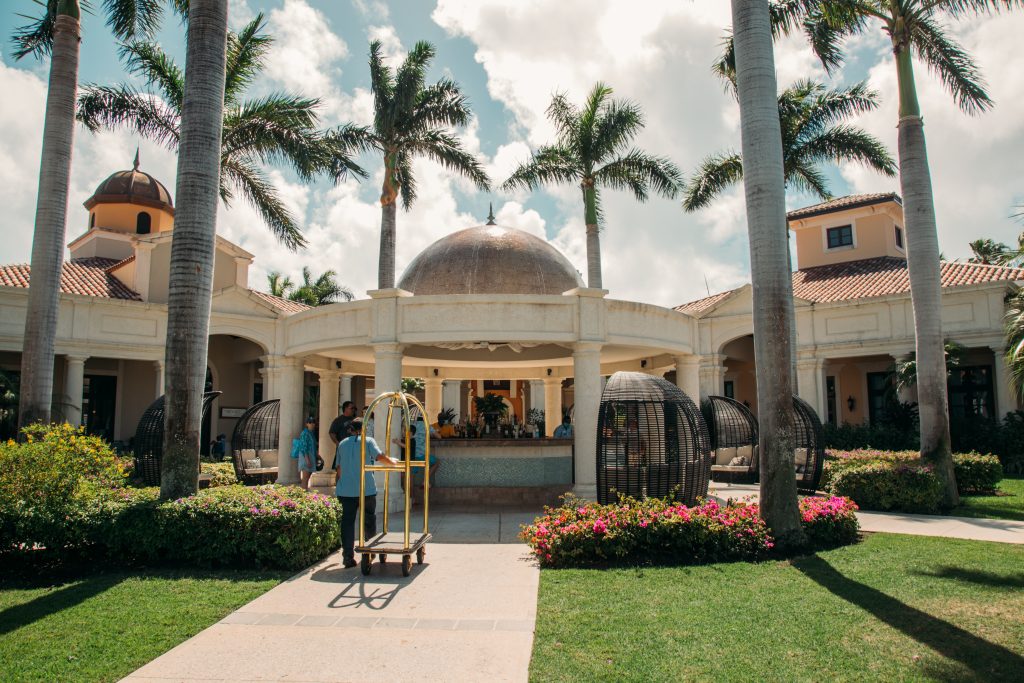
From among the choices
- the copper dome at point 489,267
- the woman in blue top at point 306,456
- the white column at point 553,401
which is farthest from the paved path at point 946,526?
the white column at point 553,401

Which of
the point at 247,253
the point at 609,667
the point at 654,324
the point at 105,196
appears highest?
the point at 105,196

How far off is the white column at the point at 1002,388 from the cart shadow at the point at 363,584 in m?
22.3

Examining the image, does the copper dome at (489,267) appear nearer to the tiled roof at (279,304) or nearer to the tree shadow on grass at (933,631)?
the tree shadow on grass at (933,631)

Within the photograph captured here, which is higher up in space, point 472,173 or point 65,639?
point 472,173

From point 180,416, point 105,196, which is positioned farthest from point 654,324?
point 105,196

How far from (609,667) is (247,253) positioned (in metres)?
30.4

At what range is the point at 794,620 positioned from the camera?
659 centimetres

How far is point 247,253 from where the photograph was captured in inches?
1260

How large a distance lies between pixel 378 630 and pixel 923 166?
48.5ft

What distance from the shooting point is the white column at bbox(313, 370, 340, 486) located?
67.2 ft

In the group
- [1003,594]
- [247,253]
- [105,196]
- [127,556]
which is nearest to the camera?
[1003,594]

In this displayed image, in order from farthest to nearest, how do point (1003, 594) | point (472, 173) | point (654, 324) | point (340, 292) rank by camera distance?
point (340, 292), point (472, 173), point (654, 324), point (1003, 594)

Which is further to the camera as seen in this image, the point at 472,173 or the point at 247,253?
the point at 247,253

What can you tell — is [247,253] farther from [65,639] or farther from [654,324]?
[65,639]
